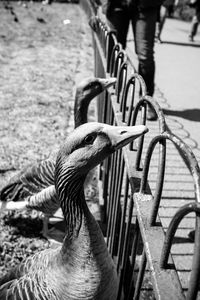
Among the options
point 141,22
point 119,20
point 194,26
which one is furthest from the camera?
point 194,26

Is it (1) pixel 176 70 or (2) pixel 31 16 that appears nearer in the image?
(1) pixel 176 70

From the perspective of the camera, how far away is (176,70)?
321 inches

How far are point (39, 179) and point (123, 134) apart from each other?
1752 millimetres

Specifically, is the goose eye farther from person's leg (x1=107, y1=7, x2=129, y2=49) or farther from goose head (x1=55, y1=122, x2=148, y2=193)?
person's leg (x1=107, y1=7, x2=129, y2=49)

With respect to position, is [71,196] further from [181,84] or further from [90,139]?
[181,84]

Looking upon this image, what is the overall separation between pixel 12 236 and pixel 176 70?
626 centimetres

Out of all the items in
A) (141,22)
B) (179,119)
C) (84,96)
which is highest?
(141,22)

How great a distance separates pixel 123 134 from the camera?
5.60ft

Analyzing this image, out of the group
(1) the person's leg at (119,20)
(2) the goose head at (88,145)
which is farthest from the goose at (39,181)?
(1) the person's leg at (119,20)

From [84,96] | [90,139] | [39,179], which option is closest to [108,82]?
[84,96]

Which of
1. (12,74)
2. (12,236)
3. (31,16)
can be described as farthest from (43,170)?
(31,16)

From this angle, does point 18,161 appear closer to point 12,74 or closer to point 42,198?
point 42,198

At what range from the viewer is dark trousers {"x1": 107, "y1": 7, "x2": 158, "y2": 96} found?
4.53m

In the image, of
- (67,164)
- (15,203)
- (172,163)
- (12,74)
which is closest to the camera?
(67,164)
